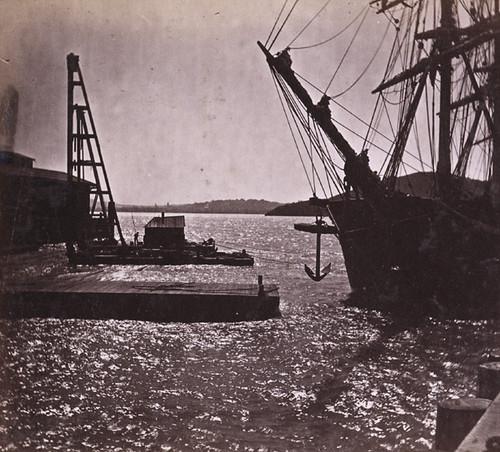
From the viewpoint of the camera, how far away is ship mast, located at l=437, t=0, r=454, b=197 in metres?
28.8

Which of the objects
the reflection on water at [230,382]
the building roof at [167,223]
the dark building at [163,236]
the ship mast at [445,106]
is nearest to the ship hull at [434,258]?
the ship mast at [445,106]

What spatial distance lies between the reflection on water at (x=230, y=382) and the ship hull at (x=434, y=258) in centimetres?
471

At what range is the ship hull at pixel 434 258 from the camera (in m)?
25.5

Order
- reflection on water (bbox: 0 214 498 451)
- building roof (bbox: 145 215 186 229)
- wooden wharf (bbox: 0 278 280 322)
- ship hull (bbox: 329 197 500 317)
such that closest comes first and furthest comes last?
1. reflection on water (bbox: 0 214 498 451)
2. wooden wharf (bbox: 0 278 280 322)
3. ship hull (bbox: 329 197 500 317)
4. building roof (bbox: 145 215 186 229)

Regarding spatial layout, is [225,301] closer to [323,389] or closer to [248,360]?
[248,360]

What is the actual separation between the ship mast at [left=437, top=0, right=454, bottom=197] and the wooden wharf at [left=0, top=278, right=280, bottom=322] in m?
14.5

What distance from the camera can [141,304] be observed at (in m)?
19.6

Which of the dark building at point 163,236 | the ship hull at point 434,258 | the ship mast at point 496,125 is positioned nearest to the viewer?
Answer: the ship hull at point 434,258

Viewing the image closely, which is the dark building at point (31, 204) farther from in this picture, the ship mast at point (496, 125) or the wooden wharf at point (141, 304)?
the ship mast at point (496, 125)

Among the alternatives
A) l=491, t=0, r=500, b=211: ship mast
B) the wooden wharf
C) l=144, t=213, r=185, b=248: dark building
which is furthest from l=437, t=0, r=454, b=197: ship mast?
l=144, t=213, r=185, b=248: dark building

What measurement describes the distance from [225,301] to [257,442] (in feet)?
34.4

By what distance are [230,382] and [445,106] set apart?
75.3 ft

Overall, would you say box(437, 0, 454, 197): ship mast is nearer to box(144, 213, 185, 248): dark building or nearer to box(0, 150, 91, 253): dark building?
box(144, 213, 185, 248): dark building

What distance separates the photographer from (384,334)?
62.5 ft
